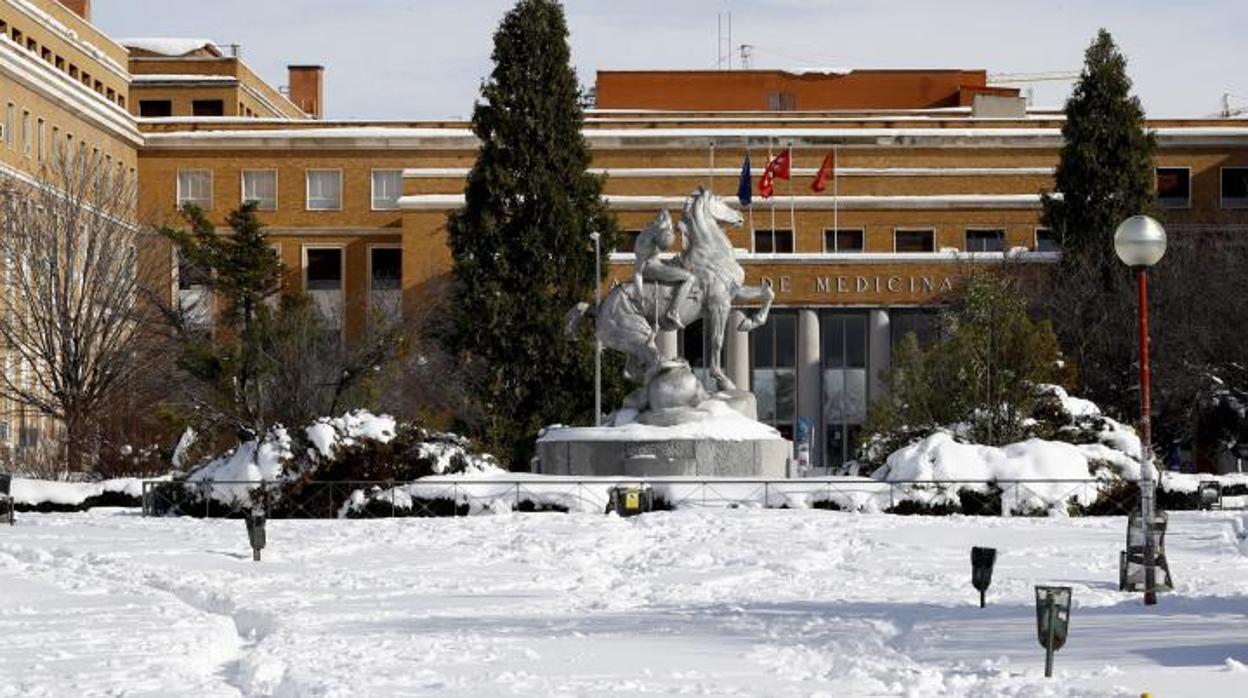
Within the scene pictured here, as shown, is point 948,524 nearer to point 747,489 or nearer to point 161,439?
point 747,489

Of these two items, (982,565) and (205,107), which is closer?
(982,565)

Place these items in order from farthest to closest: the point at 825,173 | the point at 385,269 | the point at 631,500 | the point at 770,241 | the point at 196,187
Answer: the point at 385,269 → the point at 196,187 → the point at 770,241 → the point at 825,173 → the point at 631,500

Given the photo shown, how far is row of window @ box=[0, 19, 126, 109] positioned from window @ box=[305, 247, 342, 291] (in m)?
10.6

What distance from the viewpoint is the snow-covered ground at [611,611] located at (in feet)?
59.1

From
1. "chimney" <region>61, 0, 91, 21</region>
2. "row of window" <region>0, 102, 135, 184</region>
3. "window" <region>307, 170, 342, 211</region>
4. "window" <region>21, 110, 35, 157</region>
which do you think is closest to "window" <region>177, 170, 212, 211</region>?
"window" <region>307, 170, 342, 211</region>

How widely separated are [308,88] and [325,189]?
2968 cm

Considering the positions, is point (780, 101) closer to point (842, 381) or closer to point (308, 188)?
point (308, 188)

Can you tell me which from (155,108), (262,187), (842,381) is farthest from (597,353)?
(155,108)

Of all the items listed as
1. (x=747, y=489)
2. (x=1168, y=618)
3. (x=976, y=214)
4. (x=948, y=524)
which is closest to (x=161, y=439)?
(x=747, y=489)

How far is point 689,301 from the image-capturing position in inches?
1890

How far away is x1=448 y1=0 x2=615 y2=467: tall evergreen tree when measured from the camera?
211 ft

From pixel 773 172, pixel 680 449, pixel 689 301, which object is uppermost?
pixel 773 172

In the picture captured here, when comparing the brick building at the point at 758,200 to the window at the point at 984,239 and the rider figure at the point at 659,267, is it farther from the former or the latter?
→ the rider figure at the point at 659,267

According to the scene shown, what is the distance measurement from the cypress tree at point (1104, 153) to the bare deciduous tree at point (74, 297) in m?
27.2
